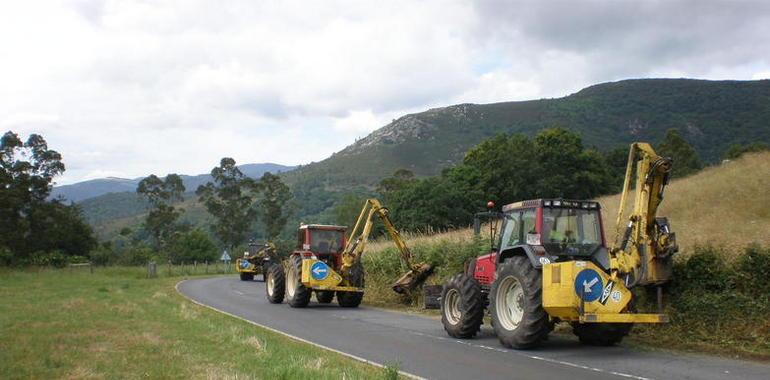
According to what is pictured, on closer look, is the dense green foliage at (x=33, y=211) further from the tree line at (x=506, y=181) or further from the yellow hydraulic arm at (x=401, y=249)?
the yellow hydraulic arm at (x=401, y=249)

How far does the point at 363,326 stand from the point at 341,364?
676cm

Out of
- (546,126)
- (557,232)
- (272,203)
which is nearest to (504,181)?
(272,203)

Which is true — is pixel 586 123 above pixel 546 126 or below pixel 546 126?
above

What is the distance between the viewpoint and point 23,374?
950cm

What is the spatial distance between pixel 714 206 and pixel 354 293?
13.7 metres

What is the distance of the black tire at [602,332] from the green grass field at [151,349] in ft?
14.8

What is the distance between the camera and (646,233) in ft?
39.9

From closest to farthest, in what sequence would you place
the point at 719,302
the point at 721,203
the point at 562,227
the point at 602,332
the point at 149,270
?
1. the point at 719,302
2. the point at 602,332
3. the point at 562,227
4. the point at 721,203
5. the point at 149,270

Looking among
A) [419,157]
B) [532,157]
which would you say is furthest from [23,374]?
[419,157]

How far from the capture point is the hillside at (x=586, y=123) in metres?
122

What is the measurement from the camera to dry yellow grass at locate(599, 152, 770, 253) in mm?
17984

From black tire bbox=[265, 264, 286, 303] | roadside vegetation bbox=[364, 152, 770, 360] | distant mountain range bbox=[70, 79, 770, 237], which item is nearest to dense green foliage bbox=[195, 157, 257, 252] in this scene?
distant mountain range bbox=[70, 79, 770, 237]

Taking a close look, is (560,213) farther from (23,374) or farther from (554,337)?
(23,374)

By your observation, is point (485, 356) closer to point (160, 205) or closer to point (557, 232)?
point (557, 232)
